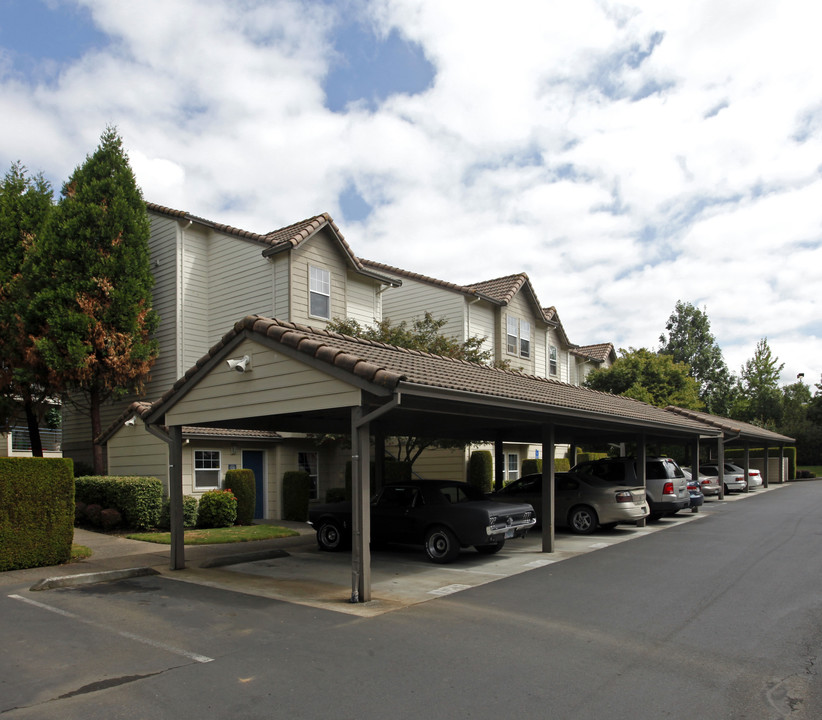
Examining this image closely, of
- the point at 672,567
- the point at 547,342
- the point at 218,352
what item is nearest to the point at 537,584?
the point at 672,567

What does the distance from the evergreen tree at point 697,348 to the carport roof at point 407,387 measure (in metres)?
56.6

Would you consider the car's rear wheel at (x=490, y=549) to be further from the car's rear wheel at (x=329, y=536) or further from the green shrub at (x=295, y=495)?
the green shrub at (x=295, y=495)

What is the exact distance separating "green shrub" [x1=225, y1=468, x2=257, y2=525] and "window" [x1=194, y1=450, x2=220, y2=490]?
2.67 feet

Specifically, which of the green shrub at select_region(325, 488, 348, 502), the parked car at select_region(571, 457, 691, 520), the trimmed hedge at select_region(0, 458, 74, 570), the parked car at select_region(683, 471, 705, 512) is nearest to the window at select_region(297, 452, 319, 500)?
the green shrub at select_region(325, 488, 348, 502)

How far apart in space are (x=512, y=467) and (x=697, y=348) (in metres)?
47.8

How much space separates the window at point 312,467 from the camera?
889 inches

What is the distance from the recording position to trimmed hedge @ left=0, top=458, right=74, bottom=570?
36.8ft

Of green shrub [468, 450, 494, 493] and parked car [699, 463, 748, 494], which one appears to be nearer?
green shrub [468, 450, 494, 493]

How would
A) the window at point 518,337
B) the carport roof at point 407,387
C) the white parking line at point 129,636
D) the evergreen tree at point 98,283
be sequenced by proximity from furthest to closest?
the window at point 518,337 → the evergreen tree at point 98,283 → the carport roof at point 407,387 → the white parking line at point 129,636

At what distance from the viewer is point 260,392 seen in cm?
1048

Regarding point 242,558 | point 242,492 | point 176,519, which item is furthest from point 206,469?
point 176,519

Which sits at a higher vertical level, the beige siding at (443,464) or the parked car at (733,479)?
the beige siding at (443,464)

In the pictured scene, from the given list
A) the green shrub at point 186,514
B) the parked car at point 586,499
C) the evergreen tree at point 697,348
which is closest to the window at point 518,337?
the parked car at point 586,499

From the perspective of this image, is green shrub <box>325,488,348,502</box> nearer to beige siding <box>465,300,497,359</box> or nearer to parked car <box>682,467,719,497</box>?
beige siding <box>465,300,497,359</box>
